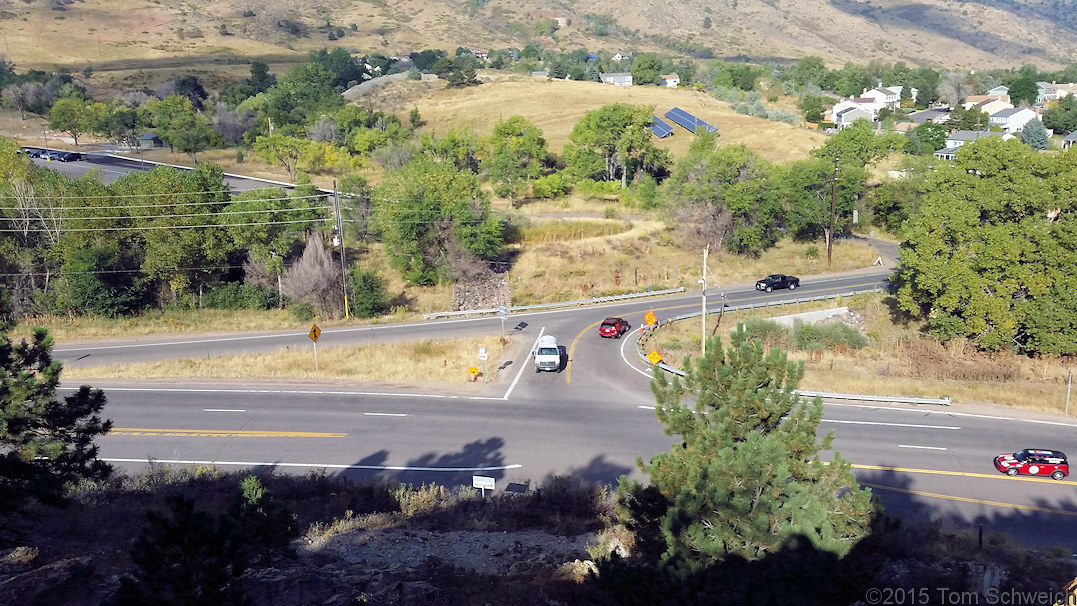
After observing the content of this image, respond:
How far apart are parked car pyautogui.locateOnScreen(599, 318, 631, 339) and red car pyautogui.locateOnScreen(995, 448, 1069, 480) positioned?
19413 mm

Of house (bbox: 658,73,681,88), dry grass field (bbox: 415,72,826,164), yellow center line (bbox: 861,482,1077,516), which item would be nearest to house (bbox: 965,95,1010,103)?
dry grass field (bbox: 415,72,826,164)

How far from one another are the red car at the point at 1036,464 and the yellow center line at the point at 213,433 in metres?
23.2

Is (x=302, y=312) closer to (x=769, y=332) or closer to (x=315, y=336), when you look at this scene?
(x=315, y=336)

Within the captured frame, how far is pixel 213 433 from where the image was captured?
1156 inches

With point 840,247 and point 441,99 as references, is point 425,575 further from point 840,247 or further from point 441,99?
point 441,99

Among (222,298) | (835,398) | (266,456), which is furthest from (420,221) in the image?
(835,398)

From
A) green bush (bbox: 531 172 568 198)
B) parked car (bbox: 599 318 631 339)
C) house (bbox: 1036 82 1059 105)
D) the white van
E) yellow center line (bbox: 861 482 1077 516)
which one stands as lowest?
yellow center line (bbox: 861 482 1077 516)

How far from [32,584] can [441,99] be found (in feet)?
340

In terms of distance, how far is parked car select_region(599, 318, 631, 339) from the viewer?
40.4m

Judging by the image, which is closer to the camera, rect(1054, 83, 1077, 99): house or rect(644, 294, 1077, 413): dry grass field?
rect(644, 294, 1077, 413): dry grass field

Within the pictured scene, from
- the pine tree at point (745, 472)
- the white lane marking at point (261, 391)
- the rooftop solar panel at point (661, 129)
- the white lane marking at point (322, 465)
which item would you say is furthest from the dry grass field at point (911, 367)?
the rooftop solar panel at point (661, 129)

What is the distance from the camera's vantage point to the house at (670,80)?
442 feet

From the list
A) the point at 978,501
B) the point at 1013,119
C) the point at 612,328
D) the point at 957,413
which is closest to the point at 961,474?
the point at 978,501

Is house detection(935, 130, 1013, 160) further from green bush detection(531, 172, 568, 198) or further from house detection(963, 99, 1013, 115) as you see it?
green bush detection(531, 172, 568, 198)
